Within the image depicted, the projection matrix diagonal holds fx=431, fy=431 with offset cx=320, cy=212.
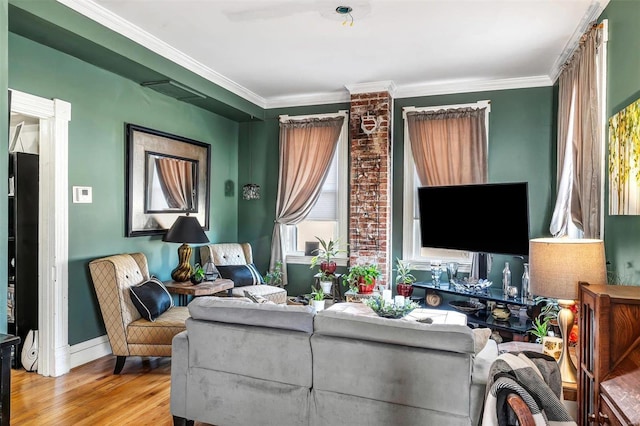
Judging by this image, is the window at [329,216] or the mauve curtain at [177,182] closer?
the mauve curtain at [177,182]

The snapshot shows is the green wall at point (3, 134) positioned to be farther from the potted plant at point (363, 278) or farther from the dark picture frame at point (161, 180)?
the potted plant at point (363, 278)

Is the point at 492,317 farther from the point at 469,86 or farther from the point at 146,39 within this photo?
the point at 146,39

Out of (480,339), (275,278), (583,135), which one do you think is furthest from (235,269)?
(583,135)

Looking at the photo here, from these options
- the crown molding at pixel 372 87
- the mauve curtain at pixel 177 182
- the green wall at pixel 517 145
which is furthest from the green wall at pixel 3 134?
the green wall at pixel 517 145

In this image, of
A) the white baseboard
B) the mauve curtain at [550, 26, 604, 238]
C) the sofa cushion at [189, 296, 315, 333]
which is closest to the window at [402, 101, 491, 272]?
the mauve curtain at [550, 26, 604, 238]

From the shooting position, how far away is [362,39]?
12.5ft

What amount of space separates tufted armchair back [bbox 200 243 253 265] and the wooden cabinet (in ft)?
13.1

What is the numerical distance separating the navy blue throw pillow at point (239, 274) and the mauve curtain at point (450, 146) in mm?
2314

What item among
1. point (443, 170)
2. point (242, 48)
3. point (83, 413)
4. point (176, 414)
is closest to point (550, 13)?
point (443, 170)

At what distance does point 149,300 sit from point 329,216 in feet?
8.87

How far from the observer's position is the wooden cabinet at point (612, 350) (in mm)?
1628

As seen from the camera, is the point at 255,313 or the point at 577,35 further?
the point at 577,35

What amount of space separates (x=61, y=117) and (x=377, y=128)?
3.20 m

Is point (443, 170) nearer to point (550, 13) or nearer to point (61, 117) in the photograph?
point (550, 13)
